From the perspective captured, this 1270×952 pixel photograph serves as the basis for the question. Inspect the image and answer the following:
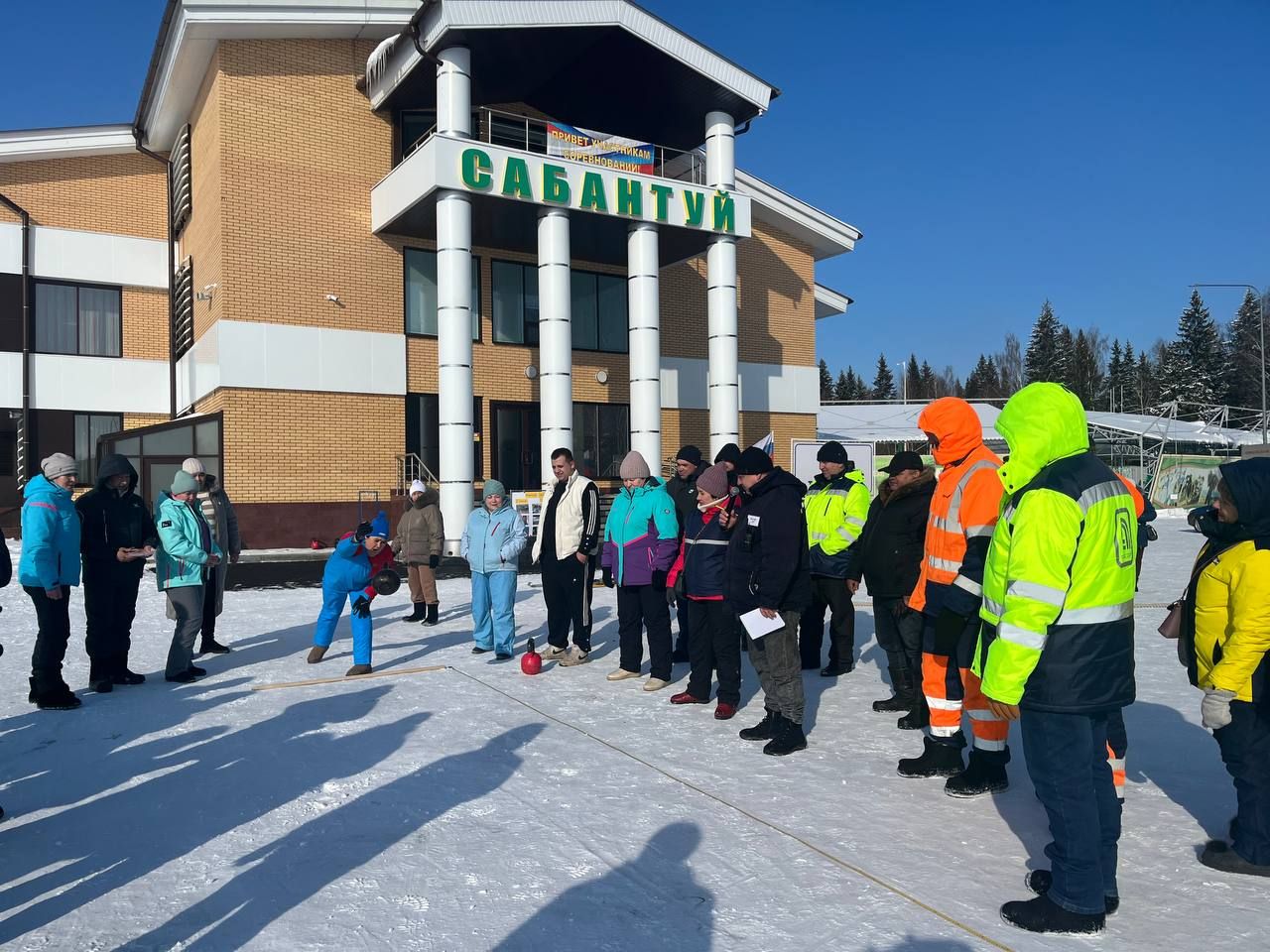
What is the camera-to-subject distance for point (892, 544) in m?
6.35

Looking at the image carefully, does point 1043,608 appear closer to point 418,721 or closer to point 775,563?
point 775,563

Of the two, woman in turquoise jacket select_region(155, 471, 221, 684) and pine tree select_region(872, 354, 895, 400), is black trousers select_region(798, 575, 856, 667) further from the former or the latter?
pine tree select_region(872, 354, 895, 400)

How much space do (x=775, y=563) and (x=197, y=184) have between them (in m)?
21.0

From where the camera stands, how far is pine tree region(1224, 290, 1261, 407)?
70750mm

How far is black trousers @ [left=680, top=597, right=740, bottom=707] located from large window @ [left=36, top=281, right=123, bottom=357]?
2186 centimetres

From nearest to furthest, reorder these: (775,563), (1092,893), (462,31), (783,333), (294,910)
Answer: (1092,893), (294,910), (775,563), (462,31), (783,333)

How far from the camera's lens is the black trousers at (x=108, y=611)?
741 cm

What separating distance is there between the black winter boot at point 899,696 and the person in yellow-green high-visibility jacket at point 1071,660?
2963mm

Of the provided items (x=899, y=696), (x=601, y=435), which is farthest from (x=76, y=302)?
(x=899, y=696)

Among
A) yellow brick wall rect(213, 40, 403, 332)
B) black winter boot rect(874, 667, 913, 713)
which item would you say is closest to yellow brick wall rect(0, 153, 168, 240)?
yellow brick wall rect(213, 40, 403, 332)

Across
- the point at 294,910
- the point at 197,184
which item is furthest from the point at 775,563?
the point at 197,184

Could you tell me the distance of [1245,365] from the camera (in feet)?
238

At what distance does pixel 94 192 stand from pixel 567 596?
21.6 metres

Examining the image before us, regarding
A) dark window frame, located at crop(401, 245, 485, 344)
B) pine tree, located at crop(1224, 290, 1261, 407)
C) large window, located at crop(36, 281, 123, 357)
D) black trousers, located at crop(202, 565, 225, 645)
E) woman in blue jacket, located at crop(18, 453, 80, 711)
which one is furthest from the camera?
pine tree, located at crop(1224, 290, 1261, 407)
